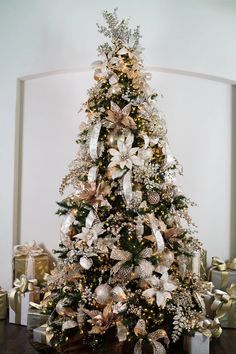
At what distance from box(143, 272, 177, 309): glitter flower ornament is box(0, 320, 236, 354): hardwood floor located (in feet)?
1.94

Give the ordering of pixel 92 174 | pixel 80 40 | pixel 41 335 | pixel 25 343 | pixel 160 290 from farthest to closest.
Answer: pixel 80 40
pixel 25 343
pixel 41 335
pixel 92 174
pixel 160 290

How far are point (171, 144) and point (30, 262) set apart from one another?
161 centimetres

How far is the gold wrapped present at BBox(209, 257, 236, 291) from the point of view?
2445mm

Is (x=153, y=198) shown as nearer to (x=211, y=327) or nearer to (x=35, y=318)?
(x=211, y=327)

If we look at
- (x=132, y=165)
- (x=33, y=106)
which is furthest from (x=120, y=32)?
(x=33, y=106)

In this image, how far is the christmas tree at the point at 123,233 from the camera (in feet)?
5.92

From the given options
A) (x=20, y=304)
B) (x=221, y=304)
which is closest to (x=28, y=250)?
(x=20, y=304)

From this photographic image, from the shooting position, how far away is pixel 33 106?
2818mm

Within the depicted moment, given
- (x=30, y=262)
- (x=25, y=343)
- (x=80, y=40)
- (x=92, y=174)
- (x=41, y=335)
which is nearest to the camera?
(x=92, y=174)

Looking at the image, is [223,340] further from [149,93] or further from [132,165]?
[149,93]

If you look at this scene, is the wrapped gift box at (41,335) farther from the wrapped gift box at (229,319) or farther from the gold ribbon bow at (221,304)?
the wrapped gift box at (229,319)

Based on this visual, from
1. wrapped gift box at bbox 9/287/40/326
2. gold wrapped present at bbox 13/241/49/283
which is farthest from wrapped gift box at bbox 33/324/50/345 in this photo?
gold wrapped present at bbox 13/241/49/283

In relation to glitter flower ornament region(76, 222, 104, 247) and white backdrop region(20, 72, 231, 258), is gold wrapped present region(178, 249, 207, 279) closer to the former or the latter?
white backdrop region(20, 72, 231, 258)

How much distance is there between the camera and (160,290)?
1.79m
